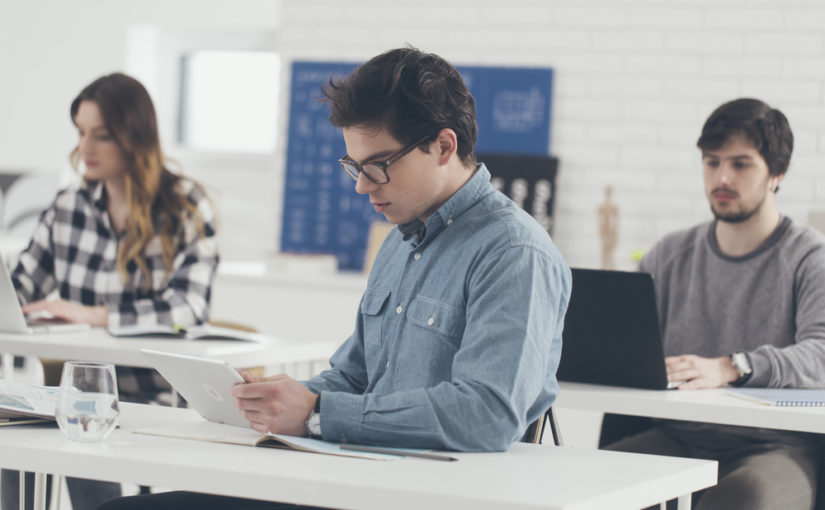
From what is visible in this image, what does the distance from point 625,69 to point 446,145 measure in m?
2.85

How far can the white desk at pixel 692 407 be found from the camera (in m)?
2.17

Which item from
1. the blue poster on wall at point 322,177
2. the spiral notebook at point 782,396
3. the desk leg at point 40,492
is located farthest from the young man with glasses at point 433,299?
the blue poster on wall at point 322,177

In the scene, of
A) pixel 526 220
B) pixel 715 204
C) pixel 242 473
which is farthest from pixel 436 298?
pixel 715 204

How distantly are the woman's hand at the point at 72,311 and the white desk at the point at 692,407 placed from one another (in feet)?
4.16

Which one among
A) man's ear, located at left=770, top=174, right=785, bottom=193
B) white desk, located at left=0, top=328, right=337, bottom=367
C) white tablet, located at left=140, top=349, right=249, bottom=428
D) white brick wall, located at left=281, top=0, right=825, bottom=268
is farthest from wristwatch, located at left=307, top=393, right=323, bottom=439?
white brick wall, located at left=281, top=0, right=825, bottom=268

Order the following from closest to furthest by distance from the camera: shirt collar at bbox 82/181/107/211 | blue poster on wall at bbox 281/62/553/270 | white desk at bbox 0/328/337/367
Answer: white desk at bbox 0/328/337/367
shirt collar at bbox 82/181/107/211
blue poster on wall at bbox 281/62/553/270

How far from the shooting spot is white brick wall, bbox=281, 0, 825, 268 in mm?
4328

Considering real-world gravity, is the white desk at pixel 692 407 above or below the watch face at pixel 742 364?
below

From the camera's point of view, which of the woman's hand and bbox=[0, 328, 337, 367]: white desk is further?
the woman's hand

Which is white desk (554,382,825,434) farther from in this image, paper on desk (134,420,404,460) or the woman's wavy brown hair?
the woman's wavy brown hair

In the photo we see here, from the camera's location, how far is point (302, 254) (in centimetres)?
482

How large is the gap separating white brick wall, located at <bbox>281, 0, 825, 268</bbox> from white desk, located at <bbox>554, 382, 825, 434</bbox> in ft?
7.08

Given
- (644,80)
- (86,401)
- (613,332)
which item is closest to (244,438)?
(86,401)

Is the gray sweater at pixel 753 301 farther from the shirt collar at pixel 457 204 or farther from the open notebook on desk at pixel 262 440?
the open notebook on desk at pixel 262 440
